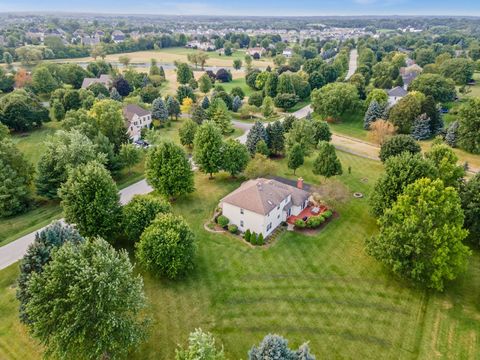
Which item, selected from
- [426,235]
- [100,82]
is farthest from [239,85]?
[426,235]

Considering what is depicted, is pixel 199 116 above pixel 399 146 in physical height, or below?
below

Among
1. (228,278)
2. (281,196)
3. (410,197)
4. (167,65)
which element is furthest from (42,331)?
(167,65)

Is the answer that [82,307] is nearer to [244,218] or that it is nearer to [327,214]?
[244,218]

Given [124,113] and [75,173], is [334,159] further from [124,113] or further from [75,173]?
[124,113]

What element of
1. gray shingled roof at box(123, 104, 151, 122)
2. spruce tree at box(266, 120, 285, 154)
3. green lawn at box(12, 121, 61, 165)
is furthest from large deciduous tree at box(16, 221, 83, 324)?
gray shingled roof at box(123, 104, 151, 122)

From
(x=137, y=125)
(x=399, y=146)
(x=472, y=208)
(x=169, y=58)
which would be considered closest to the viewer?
(x=472, y=208)
